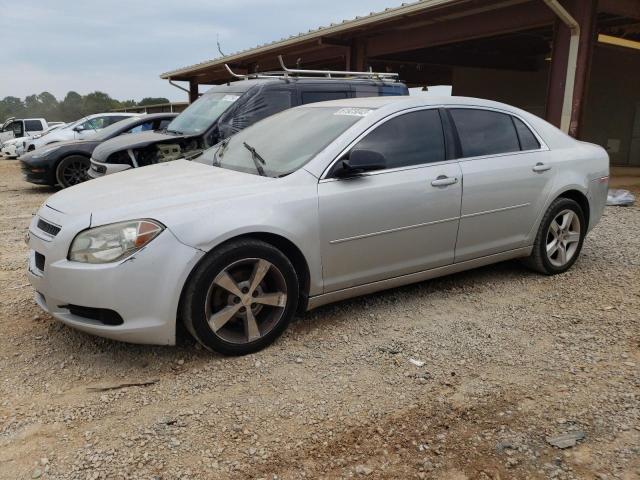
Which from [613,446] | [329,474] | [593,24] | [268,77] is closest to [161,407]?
[329,474]

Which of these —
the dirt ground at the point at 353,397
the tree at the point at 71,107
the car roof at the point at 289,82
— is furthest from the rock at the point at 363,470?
the tree at the point at 71,107

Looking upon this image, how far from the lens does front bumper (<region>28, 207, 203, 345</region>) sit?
2922 mm

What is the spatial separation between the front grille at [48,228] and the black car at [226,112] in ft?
12.6

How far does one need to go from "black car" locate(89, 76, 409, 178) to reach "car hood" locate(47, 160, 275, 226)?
3427 millimetres

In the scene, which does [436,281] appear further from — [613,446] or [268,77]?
[268,77]

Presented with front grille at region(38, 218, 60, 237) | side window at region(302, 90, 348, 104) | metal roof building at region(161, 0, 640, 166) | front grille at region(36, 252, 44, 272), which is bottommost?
front grille at region(36, 252, 44, 272)

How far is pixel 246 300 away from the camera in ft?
10.6

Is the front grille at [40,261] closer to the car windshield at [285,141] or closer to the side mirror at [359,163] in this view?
the car windshield at [285,141]

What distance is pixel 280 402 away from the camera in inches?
112

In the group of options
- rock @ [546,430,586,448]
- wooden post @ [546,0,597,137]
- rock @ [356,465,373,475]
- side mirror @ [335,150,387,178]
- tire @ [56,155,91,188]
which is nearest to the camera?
rock @ [356,465,373,475]

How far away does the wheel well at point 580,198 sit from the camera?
4.80 metres

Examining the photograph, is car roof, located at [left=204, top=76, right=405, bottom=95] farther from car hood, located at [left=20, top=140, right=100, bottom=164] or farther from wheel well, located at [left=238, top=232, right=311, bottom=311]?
wheel well, located at [left=238, top=232, right=311, bottom=311]

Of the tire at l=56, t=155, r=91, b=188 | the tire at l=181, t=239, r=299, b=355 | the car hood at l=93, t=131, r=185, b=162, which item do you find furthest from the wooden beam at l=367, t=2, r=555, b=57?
the tire at l=181, t=239, r=299, b=355

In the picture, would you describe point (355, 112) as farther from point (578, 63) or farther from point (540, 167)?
point (578, 63)
